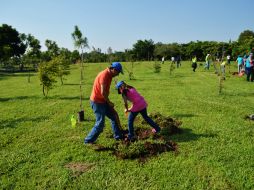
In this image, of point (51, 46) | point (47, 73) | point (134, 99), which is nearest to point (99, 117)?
point (134, 99)

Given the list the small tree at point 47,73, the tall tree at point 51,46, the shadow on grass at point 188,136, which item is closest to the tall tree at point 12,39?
the tall tree at point 51,46

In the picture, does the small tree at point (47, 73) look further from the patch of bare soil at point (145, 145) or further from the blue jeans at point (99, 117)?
the blue jeans at point (99, 117)

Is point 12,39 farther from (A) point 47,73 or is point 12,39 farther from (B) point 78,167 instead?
(B) point 78,167

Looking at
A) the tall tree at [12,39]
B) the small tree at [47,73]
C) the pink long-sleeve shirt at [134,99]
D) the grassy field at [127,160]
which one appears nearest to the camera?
the grassy field at [127,160]

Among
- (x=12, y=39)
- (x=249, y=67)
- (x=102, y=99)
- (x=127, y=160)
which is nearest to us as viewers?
(x=127, y=160)

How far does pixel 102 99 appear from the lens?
6.97 meters

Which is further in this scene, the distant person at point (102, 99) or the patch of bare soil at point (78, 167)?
the distant person at point (102, 99)

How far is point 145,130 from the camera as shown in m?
8.16

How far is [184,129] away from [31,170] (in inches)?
181

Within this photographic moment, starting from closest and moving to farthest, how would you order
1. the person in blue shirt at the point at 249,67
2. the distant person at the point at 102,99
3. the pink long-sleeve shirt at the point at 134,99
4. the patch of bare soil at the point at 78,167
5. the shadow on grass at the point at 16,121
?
the patch of bare soil at the point at 78,167
the distant person at the point at 102,99
the pink long-sleeve shirt at the point at 134,99
the shadow on grass at the point at 16,121
the person in blue shirt at the point at 249,67

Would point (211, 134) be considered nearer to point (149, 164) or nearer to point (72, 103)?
point (149, 164)

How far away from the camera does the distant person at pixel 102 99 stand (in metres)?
6.77

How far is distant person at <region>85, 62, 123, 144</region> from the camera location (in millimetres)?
6770

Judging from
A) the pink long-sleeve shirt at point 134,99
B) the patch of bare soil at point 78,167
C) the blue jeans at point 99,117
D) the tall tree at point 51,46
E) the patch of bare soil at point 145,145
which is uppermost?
the tall tree at point 51,46
